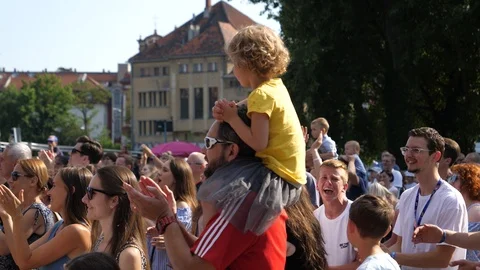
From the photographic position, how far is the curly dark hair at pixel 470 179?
777 centimetres

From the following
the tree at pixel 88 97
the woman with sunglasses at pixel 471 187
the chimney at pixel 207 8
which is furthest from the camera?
the tree at pixel 88 97

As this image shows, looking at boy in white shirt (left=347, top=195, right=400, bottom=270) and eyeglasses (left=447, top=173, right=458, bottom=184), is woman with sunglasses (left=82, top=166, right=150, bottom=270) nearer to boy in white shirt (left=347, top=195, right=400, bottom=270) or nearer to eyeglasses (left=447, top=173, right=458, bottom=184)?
boy in white shirt (left=347, top=195, right=400, bottom=270)

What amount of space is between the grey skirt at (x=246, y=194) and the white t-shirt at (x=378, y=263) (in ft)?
4.77

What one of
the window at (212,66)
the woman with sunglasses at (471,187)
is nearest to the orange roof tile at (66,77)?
the window at (212,66)

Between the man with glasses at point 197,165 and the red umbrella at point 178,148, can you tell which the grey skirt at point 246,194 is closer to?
the man with glasses at point 197,165

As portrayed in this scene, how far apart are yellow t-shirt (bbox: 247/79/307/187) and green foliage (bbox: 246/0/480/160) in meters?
22.1

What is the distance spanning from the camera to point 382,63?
3033cm

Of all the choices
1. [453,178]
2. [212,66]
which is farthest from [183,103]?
[453,178]

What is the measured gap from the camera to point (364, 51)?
29.5m

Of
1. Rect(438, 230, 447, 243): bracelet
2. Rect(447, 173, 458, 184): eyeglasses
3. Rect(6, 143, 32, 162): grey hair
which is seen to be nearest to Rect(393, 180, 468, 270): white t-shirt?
Rect(438, 230, 447, 243): bracelet

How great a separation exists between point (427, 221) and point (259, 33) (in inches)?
112

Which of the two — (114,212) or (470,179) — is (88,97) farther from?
(114,212)

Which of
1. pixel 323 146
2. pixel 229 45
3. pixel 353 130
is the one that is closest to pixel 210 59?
pixel 353 130

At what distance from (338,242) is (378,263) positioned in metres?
1.41
